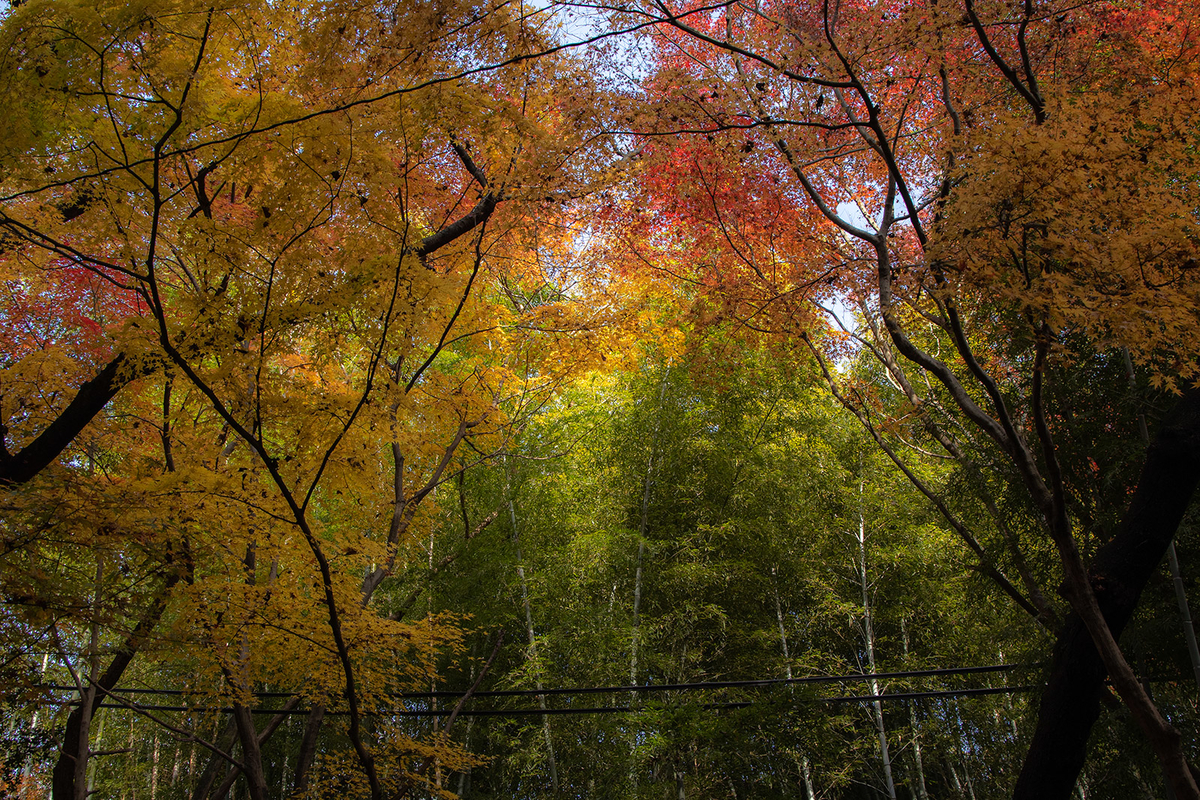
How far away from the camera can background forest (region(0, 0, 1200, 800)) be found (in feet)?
8.48

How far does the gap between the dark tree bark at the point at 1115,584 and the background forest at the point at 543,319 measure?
0.02m

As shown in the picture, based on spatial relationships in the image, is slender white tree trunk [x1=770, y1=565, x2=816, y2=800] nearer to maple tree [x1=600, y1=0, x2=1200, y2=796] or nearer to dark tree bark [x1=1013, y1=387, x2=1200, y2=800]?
maple tree [x1=600, y1=0, x2=1200, y2=796]

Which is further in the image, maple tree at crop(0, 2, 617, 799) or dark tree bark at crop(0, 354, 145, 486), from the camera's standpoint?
dark tree bark at crop(0, 354, 145, 486)

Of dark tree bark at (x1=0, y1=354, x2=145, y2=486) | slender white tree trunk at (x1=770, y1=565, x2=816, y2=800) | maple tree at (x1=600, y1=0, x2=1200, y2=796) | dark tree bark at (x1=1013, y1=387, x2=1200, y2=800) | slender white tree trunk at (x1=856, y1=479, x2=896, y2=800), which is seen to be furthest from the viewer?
slender white tree trunk at (x1=770, y1=565, x2=816, y2=800)

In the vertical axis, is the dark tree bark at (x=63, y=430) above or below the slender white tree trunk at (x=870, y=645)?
above

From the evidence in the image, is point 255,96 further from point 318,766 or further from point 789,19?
point 318,766

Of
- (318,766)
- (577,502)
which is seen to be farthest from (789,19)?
(577,502)

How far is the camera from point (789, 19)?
3725 mm

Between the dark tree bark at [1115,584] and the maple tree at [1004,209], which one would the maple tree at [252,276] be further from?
the dark tree bark at [1115,584]

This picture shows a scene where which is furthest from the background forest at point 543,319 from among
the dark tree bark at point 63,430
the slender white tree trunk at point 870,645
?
the slender white tree trunk at point 870,645

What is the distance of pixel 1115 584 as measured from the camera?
3105 mm

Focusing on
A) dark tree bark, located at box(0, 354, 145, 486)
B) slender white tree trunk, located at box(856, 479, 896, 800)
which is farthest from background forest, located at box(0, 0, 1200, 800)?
slender white tree trunk, located at box(856, 479, 896, 800)

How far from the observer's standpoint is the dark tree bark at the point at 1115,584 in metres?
3.07

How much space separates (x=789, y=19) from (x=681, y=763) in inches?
270
